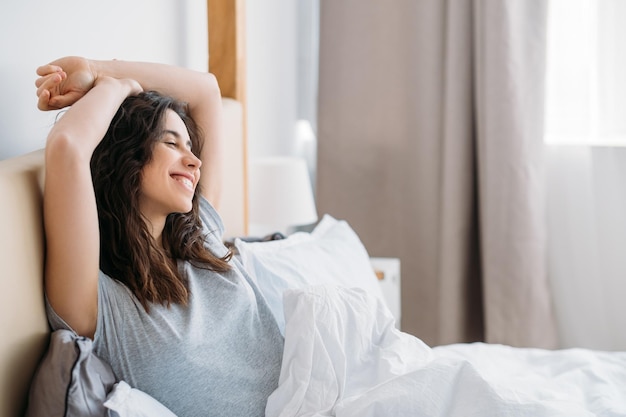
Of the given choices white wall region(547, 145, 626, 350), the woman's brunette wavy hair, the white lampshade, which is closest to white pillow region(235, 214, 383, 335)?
the woman's brunette wavy hair

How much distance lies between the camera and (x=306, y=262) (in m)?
1.71

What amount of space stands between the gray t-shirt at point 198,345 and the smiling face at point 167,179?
109mm

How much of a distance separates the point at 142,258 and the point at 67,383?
268 mm

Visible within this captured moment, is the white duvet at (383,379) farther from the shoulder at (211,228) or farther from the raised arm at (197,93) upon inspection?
the raised arm at (197,93)

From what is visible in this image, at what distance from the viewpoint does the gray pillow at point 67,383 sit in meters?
1.04

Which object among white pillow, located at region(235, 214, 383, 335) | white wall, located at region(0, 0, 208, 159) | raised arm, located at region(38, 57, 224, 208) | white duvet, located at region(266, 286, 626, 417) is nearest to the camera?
white duvet, located at region(266, 286, 626, 417)

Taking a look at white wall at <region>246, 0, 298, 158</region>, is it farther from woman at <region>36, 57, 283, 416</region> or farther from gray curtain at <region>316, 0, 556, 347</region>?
woman at <region>36, 57, 283, 416</region>

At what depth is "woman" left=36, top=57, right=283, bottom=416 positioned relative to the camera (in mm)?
1111

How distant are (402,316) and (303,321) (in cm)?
166

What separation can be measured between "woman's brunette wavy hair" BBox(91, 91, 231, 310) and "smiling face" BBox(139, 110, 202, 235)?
1 cm

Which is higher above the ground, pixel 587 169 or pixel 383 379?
pixel 587 169

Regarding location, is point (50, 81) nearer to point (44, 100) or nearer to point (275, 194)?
point (44, 100)

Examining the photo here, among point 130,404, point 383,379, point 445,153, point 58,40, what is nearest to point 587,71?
point 445,153

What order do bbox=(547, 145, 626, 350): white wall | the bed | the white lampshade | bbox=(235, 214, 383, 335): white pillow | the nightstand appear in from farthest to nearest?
bbox=(547, 145, 626, 350): white wall < the nightstand < the white lampshade < bbox=(235, 214, 383, 335): white pillow < the bed
